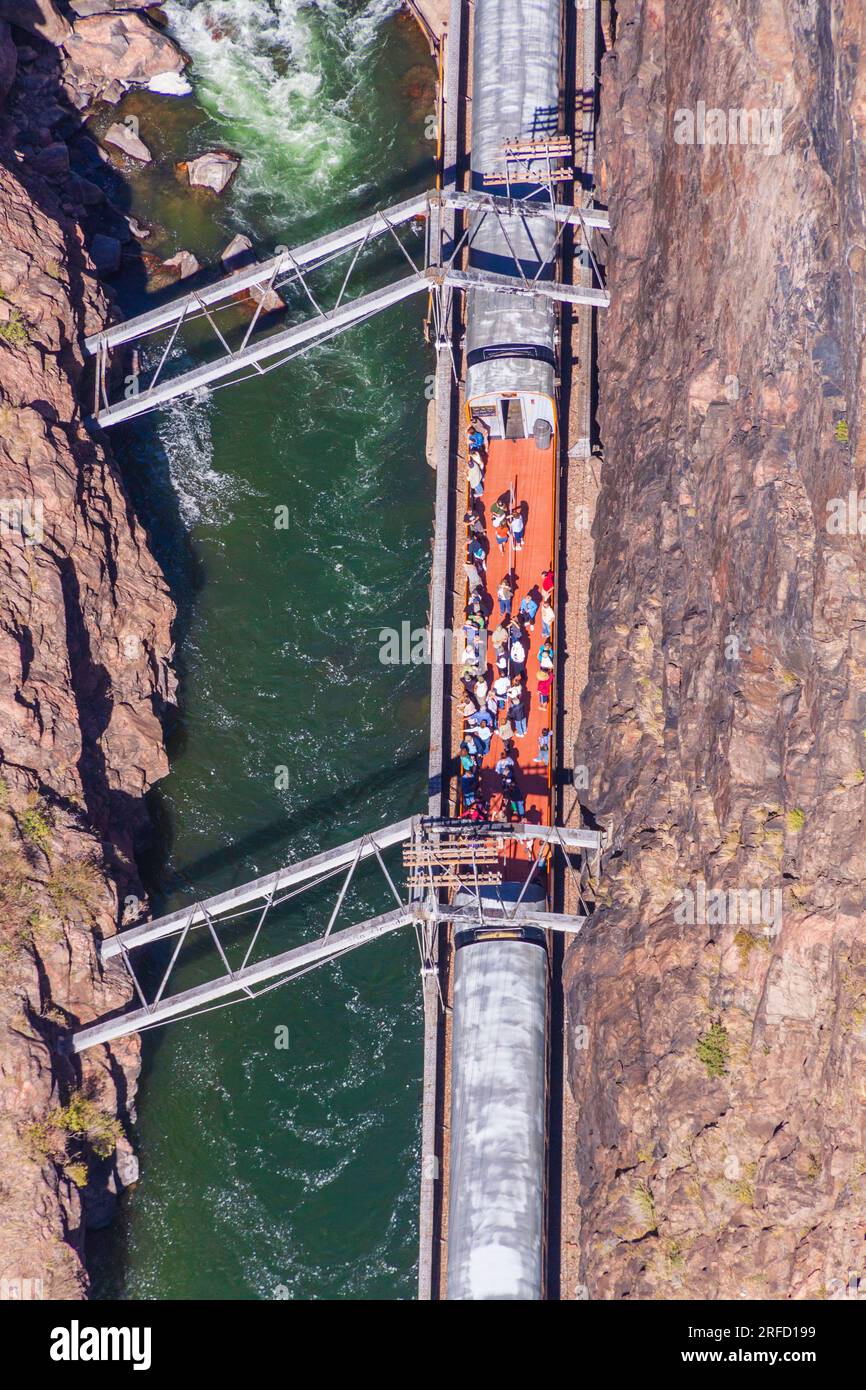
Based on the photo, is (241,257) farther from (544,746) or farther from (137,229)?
(544,746)

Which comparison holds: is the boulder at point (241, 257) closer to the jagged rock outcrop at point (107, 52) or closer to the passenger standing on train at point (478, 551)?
the jagged rock outcrop at point (107, 52)

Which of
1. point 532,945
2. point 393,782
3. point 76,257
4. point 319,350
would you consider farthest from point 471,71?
point 532,945

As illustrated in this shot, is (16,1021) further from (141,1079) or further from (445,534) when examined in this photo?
(445,534)

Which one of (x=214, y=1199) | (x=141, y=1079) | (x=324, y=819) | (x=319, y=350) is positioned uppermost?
(x=319, y=350)

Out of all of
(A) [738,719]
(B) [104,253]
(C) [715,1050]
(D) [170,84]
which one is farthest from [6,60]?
(C) [715,1050]

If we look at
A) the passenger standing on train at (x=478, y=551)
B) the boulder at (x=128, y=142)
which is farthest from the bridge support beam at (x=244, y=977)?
the boulder at (x=128, y=142)

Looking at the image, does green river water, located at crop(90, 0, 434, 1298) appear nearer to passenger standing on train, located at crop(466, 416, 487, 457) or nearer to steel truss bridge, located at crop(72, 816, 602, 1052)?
steel truss bridge, located at crop(72, 816, 602, 1052)
